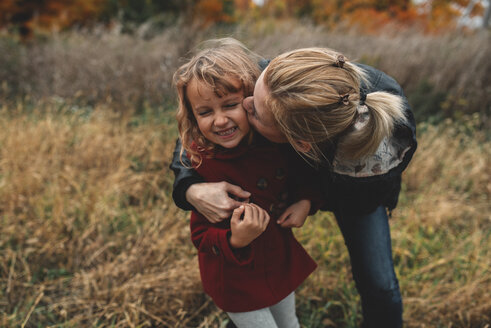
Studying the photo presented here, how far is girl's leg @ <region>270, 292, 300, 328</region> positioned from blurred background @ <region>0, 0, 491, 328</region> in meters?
0.50

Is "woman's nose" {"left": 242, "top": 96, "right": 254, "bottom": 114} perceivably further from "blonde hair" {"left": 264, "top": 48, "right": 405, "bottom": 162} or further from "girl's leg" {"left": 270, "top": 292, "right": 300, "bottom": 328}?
"girl's leg" {"left": 270, "top": 292, "right": 300, "bottom": 328}

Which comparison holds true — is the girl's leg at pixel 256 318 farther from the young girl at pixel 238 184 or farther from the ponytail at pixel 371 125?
the ponytail at pixel 371 125

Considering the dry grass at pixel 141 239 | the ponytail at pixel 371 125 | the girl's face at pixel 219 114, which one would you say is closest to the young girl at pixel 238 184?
the girl's face at pixel 219 114

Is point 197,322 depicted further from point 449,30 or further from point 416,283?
point 449,30

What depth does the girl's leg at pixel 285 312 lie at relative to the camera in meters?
1.36

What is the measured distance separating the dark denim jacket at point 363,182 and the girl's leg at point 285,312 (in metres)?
0.38

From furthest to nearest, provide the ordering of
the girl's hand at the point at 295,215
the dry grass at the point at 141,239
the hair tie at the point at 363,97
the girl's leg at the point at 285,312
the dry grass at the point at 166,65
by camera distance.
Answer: the dry grass at the point at 166,65 < the dry grass at the point at 141,239 < the girl's leg at the point at 285,312 < the girl's hand at the point at 295,215 < the hair tie at the point at 363,97

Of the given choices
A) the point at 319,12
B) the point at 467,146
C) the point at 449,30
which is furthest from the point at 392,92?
the point at 319,12

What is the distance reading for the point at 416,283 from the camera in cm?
206

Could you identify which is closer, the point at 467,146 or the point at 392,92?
the point at 392,92

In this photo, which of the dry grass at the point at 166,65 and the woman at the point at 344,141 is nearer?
the woman at the point at 344,141

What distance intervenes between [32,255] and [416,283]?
2204 millimetres

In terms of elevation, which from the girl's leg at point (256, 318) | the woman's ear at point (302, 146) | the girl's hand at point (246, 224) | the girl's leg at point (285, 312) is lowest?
the girl's leg at point (285, 312)

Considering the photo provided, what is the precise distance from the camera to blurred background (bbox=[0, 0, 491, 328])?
1.90m
